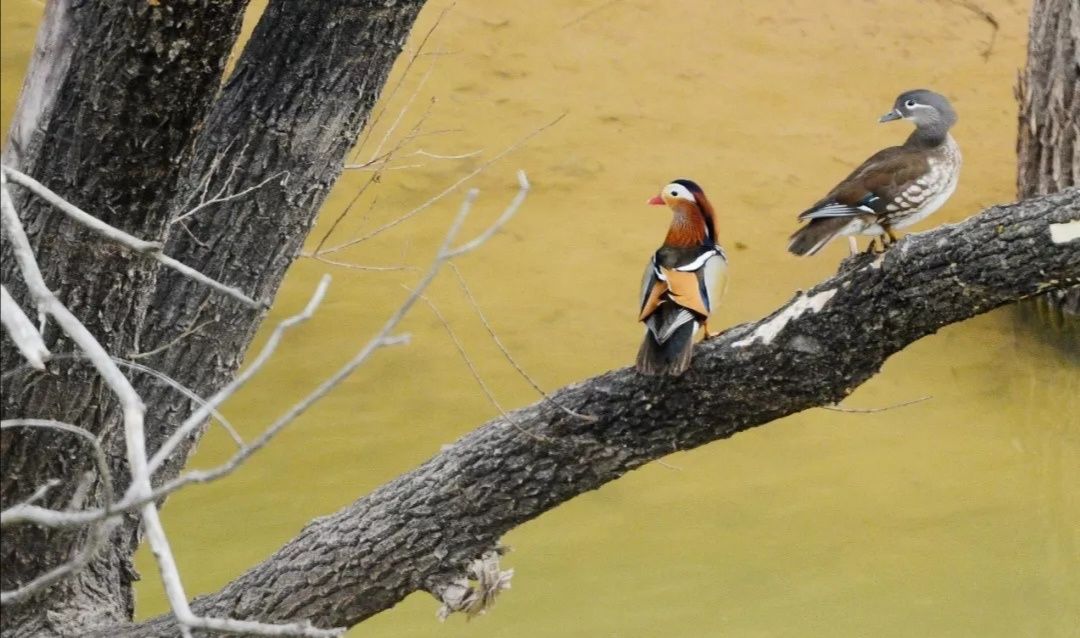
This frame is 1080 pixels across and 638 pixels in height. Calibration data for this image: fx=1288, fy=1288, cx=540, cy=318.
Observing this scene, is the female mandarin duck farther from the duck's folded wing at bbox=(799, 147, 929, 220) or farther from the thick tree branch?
the duck's folded wing at bbox=(799, 147, 929, 220)

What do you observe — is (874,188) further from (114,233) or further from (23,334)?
(23,334)

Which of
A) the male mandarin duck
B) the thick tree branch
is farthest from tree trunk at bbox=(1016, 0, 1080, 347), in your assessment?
the thick tree branch

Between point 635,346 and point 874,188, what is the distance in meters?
2.26

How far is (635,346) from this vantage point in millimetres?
4707

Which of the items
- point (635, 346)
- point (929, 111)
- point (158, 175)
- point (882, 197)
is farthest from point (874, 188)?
point (635, 346)

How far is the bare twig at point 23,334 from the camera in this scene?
3.46ft

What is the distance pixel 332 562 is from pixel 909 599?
2.15 m

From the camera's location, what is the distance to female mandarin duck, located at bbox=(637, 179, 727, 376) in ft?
6.18

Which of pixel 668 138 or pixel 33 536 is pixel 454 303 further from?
pixel 33 536

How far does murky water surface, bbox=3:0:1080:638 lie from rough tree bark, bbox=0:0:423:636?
56 cm

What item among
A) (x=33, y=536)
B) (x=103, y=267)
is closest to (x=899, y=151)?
(x=103, y=267)

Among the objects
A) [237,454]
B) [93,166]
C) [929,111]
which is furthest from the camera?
[929,111]

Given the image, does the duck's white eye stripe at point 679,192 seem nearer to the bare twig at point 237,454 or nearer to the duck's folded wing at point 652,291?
the duck's folded wing at point 652,291

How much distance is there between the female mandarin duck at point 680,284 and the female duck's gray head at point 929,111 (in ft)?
2.57
